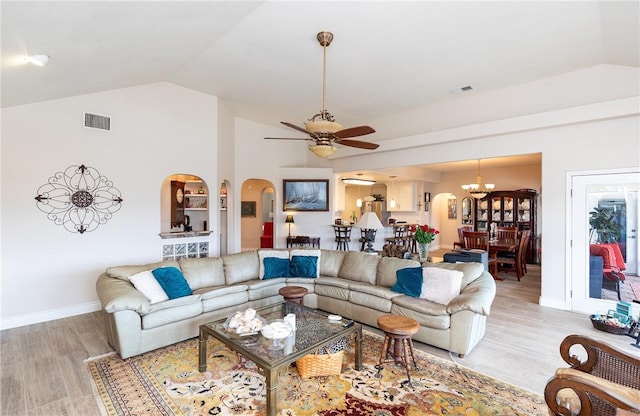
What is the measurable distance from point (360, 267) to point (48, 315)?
4509mm

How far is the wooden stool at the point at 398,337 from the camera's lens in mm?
2707

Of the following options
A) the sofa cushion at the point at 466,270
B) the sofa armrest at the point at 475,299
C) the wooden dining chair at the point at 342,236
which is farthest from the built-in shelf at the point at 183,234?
the sofa armrest at the point at 475,299

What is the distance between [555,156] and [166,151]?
654 cm

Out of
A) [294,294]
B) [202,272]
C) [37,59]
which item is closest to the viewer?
[37,59]

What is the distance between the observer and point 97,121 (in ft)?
15.1

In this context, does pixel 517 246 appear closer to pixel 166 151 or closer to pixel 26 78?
pixel 166 151

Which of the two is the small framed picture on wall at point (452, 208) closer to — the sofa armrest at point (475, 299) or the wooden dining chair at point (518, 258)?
the wooden dining chair at point (518, 258)

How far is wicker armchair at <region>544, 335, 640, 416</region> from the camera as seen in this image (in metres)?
1.42

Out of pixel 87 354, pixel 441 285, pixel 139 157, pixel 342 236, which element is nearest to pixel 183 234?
pixel 139 157

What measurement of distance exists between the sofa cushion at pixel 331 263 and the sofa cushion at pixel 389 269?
0.73 metres

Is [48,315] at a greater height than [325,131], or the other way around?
[325,131]

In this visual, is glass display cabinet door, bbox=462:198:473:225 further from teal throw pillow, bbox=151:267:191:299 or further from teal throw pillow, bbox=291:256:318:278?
teal throw pillow, bbox=151:267:191:299

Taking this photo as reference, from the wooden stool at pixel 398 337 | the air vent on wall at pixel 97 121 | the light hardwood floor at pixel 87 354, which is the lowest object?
the light hardwood floor at pixel 87 354

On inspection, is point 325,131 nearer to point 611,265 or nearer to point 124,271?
point 124,271
